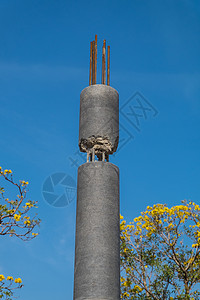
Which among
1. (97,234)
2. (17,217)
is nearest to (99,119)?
(97,234)

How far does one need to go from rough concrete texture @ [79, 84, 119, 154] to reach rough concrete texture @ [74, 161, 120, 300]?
0.35 meters

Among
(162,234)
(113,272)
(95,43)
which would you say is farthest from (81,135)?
(162,234)

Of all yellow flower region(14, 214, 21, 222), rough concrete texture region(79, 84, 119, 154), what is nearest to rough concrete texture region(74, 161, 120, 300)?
rough concrete texture region(79, 84, 119, 154)

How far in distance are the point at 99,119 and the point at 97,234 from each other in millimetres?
1684

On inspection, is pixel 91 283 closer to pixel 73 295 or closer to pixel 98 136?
pixel 73 295

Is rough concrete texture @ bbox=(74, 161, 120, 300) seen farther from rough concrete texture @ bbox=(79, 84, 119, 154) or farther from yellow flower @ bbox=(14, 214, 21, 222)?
yellow flower @ bbox=(14, 214, 21, 222)

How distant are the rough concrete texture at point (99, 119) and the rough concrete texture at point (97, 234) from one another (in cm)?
35

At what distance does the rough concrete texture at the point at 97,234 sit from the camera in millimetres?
4586

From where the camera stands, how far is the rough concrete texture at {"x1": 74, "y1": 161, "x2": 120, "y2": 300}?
4586 millimetres

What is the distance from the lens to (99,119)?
5574 millimetres

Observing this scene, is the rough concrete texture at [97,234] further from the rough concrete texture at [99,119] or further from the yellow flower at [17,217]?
the yellow flower at [17,217]

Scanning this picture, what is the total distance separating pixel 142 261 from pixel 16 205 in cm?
381

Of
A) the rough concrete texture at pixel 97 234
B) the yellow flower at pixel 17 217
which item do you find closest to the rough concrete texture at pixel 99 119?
the rough concrete texture at pixel 97 234

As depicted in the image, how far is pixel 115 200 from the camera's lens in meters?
5.16
